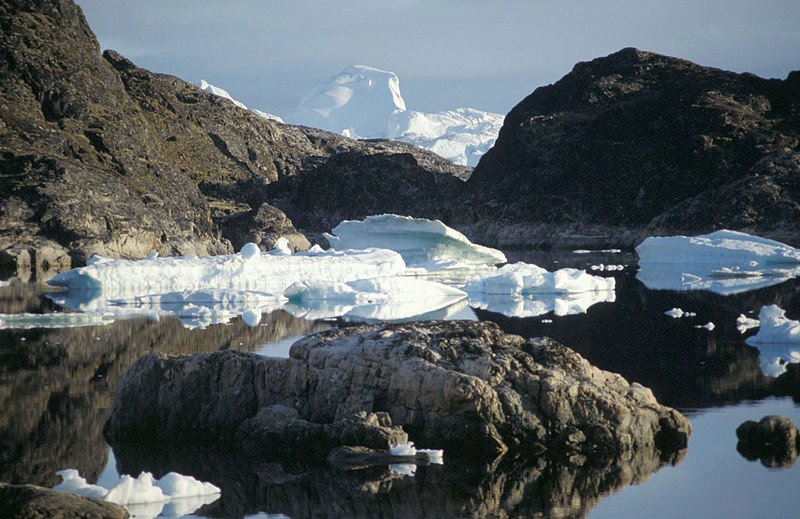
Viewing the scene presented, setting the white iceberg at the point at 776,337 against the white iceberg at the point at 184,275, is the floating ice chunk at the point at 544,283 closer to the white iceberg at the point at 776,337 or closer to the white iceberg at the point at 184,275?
the white iceberg at the point at 184,275

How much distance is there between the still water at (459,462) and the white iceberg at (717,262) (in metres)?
12.2

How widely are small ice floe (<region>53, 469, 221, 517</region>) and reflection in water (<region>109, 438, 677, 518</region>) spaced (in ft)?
0.49

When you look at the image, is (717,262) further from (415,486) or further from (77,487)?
(77,487)

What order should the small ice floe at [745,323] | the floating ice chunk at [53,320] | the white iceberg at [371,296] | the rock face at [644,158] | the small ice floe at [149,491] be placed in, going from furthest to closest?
1. the rock face at [644,158]
2. the white iceberg at [371,296]
3. the floating ice chunk at [53,320]
4. the small ice floe at [745,323]
5. the small ice floe at [149,491]

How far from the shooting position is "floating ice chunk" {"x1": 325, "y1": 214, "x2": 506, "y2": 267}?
37.0 m

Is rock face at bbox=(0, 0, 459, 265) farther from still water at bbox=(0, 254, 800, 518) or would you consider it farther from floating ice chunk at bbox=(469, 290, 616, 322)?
still water at bbox=(0, 254, 800, 518)

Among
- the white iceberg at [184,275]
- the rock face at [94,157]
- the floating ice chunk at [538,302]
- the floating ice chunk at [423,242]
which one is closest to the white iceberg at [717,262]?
the floating ice chunk at [538,302]

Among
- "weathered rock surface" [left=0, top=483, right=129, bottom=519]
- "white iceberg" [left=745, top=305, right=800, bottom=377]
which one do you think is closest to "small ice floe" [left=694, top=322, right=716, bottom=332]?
"white iceberg" [left=745, top=305, right=800, bottom=377]

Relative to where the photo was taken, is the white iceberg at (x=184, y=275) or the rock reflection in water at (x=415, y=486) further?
the white iceberg at (x=184, y=275)

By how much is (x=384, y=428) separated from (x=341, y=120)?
626 ft

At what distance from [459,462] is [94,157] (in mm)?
41906

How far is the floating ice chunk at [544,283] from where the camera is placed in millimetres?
24672

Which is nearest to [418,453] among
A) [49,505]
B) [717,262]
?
[49,505]

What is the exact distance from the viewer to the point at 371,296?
74.1 feet
